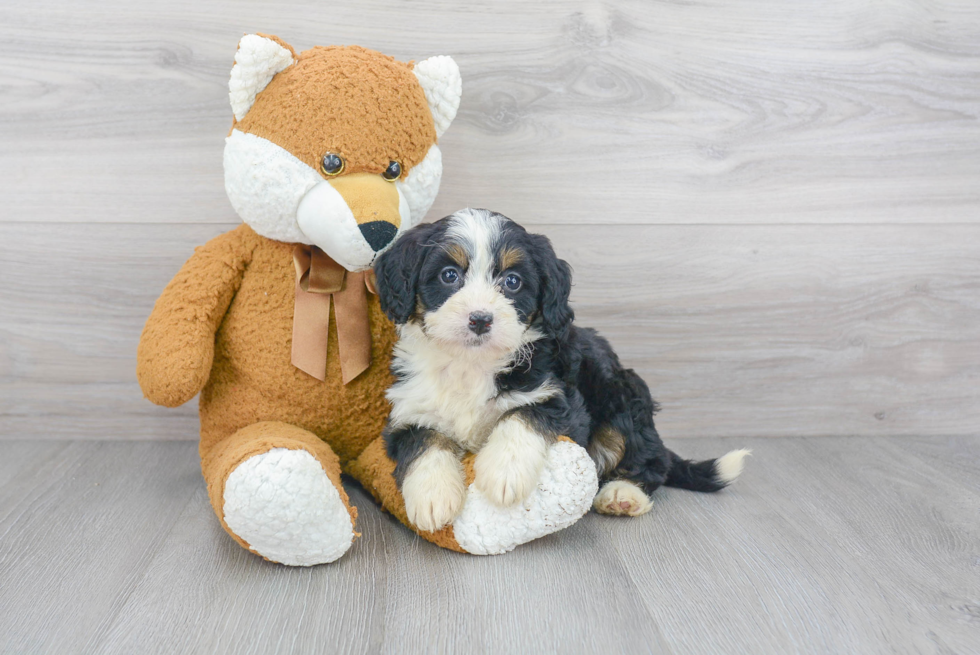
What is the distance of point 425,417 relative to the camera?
1635 mm

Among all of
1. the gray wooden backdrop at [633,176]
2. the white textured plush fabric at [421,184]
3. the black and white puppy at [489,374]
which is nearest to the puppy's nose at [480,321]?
the black and white puppy at [489,374]

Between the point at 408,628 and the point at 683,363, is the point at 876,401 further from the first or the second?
the point at 408,628

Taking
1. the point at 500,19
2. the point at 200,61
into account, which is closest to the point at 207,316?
the point at 200,61

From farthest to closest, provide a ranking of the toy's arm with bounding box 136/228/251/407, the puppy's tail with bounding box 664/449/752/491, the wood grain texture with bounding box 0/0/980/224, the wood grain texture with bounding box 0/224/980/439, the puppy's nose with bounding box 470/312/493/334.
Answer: the wood grain texture with bounding box 0/224/980/439 → the wood grain texture with bounding box 0/0/980/224 → the puppy's tail with bounding box 664/449/752/491 → the toy's arm with bounding box 136/228/251/407 → the puppy's nose with bounding box 470/312/493/334

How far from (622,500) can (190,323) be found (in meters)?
1.10

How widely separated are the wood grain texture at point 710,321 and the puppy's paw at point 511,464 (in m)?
0.81

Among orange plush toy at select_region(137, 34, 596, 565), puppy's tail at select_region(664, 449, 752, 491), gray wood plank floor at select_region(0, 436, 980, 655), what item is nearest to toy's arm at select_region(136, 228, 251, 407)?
orange plush toy at select_region(137, 34, 596, 565)

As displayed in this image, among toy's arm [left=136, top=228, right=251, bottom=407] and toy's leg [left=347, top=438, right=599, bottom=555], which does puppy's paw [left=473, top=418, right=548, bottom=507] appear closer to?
toy's leg [left=347, top=438, right=599, bottom=555]

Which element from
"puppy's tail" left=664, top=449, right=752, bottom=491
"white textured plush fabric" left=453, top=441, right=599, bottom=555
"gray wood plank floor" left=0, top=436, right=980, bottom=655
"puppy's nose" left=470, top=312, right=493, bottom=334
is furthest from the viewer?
"puppy's tail" left=664, top=449, right=752, bottom=491

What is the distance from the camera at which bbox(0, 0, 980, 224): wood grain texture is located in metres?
2.05

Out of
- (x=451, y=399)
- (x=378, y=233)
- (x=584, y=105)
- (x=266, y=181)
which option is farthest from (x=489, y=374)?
(x=584, y=105)

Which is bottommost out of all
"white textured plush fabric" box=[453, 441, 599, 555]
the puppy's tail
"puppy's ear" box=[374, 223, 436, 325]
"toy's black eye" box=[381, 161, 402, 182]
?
the puppy's tail

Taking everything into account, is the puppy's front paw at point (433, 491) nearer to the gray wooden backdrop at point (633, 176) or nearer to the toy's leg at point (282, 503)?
the toy's leg at point (282, 503)

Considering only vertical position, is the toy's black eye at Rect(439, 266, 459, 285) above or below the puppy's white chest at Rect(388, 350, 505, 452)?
above
